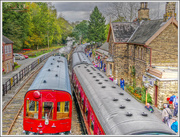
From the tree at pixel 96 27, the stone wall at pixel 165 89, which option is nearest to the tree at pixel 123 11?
the tree at pixel 96 27

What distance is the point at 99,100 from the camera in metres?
9.35

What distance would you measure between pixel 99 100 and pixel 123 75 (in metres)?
17.2

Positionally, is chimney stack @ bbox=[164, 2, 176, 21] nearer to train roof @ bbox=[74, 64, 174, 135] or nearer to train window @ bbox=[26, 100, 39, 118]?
train roof @ bbox=[74, 64, 174, 135]

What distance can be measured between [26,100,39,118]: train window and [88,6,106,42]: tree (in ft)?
139

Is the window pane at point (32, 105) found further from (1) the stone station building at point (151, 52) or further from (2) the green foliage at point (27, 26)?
(2) the green foliage at point (27, 26)

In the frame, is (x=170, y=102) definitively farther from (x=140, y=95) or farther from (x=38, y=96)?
(x=38, y=96)

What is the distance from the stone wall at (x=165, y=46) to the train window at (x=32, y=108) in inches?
502

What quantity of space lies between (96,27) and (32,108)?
43.2 metres

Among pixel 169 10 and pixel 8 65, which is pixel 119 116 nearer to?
pixel 169 10

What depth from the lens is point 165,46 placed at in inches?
758

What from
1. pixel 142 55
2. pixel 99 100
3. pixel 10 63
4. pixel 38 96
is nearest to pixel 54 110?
pixel 38 96

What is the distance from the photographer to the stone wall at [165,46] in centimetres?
1900

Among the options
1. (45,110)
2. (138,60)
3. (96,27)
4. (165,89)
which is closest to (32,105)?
(45,110)

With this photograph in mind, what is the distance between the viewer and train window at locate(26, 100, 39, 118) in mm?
10105
